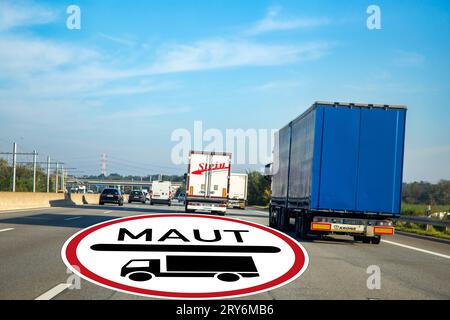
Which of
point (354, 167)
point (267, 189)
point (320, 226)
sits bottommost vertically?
point (267, 189)

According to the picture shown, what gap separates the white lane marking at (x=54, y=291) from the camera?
723 centimetres

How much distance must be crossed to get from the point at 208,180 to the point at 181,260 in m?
24.5

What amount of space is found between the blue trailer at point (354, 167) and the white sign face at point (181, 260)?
500 centimetres

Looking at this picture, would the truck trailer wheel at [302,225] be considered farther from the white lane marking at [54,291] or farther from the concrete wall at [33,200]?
the concrete wall at [33,200]

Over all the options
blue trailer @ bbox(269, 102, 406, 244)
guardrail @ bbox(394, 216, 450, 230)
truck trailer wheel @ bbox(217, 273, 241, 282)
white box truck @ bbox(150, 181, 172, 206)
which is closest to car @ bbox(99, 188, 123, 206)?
white box truck @ bbox(150, 181, 172, 206)

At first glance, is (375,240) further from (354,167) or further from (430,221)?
(430,221)

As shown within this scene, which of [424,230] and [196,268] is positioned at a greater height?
[196,268]

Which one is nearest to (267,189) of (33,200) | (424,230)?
(33,200)

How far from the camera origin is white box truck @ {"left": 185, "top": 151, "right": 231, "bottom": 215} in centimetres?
3328

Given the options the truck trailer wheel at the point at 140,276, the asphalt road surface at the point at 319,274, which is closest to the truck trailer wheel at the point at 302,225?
the asphalt road surface at the point at 319,274

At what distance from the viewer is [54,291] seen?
7.71 meters
